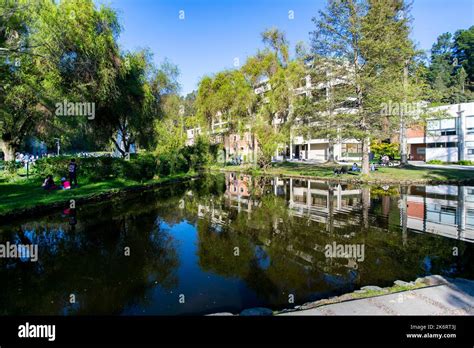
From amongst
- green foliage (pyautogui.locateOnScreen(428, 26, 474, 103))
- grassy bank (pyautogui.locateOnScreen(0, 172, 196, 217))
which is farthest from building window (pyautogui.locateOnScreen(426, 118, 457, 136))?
grassy bank (pyautogui.locateOnScreen(0, 172, 196, 217))

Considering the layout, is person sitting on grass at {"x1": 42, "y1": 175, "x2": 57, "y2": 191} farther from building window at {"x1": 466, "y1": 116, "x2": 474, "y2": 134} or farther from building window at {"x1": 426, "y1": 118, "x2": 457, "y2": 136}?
building window at {"x1": 466, "y1": 116, "x2": 474, "y2": 134}

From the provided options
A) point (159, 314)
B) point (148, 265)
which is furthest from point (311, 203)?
point (159, 314)

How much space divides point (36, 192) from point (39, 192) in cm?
17

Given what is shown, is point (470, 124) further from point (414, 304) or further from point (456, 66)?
point (414, 304)

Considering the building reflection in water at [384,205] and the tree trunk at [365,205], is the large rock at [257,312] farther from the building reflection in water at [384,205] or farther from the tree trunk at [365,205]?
the tree trunk at [365,205]

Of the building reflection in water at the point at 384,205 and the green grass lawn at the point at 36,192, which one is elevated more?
the green grass lawn at the point at 36,192

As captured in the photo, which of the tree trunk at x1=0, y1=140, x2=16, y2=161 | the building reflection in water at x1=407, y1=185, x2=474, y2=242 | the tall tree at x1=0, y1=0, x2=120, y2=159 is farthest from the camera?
the tree trunk at x1=0, y1=140, x2=16, y2=161

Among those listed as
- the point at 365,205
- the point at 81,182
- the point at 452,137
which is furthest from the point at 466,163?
the point at 81,182

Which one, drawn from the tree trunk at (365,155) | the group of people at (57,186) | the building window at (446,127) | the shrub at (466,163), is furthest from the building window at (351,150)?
the group of people at (57,186)

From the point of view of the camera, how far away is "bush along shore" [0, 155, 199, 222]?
1471 cm

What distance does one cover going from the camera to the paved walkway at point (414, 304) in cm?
480

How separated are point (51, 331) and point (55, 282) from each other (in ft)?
8.12

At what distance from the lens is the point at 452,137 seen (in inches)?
1770

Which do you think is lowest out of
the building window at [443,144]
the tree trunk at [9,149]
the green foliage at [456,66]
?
the tree trunk at [9,149]
